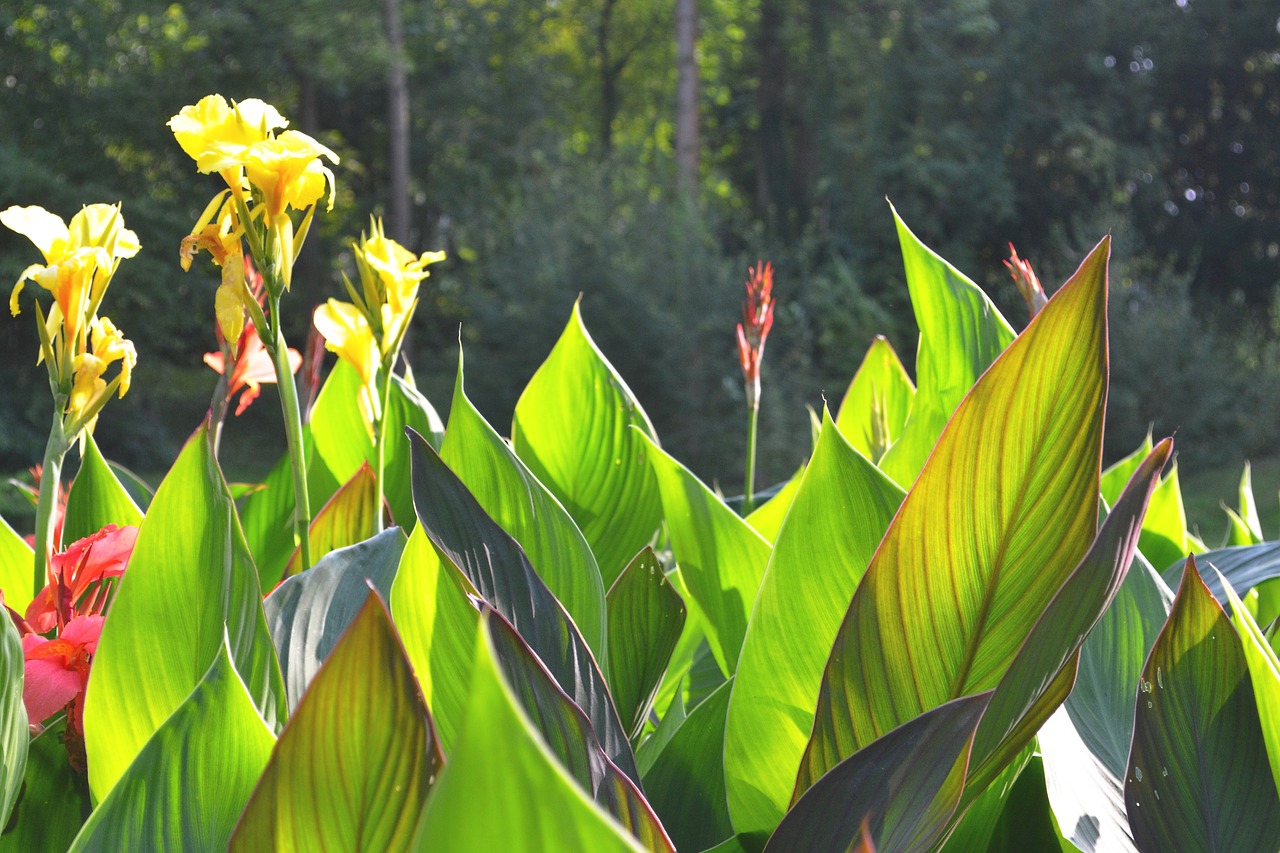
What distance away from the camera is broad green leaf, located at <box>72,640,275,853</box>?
0.43m

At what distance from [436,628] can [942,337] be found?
49 cm

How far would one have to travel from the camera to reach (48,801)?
1.86 ft

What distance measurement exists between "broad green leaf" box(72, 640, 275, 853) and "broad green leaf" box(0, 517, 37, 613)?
1.31 ft

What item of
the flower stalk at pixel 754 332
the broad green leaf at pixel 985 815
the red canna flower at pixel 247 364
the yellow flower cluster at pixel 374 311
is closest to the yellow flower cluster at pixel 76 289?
the yellow flower cluster at pixel 374 311

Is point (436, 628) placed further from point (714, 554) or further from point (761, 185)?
point (761, 185)

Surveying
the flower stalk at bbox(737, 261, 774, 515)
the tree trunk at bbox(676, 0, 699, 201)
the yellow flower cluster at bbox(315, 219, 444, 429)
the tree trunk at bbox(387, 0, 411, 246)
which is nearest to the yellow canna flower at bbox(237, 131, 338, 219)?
the yellow flower cluster at bbox(315, 219, 444, 429)

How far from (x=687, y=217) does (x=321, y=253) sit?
271 inches

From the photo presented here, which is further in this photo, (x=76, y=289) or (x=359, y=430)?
(x=359, y=430)

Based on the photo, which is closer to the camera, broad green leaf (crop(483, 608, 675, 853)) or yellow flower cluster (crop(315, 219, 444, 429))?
broad green leaf (crop(483, 608, 675, 853))

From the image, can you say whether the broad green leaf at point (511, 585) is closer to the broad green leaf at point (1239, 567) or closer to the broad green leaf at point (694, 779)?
the broad green leaf at point (694, 779)

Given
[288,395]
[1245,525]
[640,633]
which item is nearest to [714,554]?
[640,633]

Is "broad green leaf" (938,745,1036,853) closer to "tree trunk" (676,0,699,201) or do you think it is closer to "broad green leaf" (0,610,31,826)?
"broad green leaf" (0,610,31,826)

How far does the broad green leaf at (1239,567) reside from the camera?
2.51ft

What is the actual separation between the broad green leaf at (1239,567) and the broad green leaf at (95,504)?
30.4 inches
